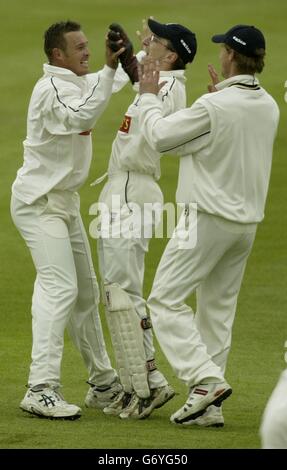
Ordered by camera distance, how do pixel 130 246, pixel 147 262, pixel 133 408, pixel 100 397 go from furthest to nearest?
pixel 147 262 < pixel 100 397 < pixel 130 246 < pixel 133 408

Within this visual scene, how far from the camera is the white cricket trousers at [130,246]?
8.21 metres

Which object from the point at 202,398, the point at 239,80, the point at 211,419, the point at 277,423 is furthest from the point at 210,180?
the point at 277,423

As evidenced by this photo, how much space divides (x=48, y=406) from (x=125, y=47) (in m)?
2.12

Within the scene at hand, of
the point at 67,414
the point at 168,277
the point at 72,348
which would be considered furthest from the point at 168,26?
the point at 72,348

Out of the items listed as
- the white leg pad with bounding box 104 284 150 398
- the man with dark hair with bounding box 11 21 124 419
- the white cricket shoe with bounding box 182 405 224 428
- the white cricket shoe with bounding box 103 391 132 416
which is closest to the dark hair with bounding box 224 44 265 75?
the man with dark hair with bounding box 11 21 124 419

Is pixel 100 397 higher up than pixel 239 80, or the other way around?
pixel 239 80

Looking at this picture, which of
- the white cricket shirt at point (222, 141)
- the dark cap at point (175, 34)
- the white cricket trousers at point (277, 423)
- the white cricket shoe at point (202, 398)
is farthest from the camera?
the dark cap at point (175, 34)

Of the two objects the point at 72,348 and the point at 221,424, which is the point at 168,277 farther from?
the point at 72,348

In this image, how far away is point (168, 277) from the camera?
7.71m

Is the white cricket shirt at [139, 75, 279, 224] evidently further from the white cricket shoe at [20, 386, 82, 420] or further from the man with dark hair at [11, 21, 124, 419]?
the white cricket shoe at [20, 386, 82, 420]

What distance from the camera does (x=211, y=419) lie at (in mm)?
7652

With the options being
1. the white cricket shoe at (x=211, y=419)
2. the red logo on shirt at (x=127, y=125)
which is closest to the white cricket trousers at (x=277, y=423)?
the white cricket shoe at (x=211, y=419)

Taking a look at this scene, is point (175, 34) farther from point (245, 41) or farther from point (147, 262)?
point (147, 262)

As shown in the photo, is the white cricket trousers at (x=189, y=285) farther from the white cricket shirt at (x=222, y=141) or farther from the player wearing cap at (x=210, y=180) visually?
the white cricket shirt at (x=222, y=141)
